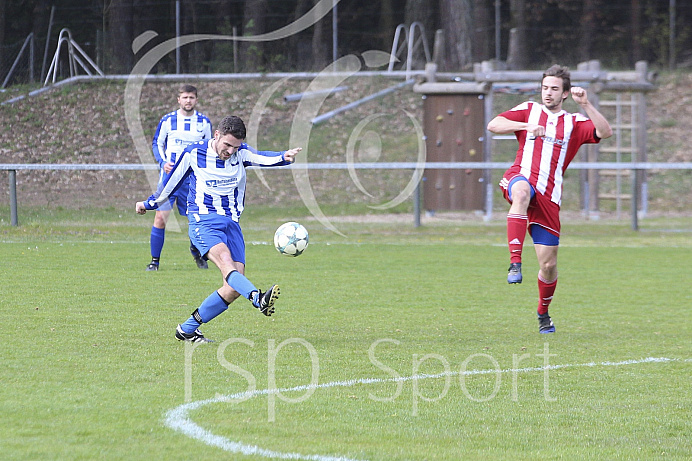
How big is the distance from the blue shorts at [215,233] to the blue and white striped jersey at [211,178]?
4cm

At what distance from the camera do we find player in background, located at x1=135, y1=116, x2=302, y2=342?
6.71 metres

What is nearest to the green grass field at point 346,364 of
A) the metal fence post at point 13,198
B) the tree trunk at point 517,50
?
the metal fence post at point 13,198

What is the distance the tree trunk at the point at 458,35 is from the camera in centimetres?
2655

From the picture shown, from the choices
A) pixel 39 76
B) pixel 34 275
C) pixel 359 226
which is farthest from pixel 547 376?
pixel 39 76

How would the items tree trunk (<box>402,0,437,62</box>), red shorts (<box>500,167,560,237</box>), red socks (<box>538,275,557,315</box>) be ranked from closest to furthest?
red shorts (<box>500,167,560,237</box>)
red socks (<box>538,275,557,315</box>)
tree trunk (<box>402,0,437,62</box>)

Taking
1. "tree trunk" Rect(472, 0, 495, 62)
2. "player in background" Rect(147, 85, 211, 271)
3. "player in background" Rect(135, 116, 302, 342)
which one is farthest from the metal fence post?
"tree trunk" Rect(472, 0, 495, 62)

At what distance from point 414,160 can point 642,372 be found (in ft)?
52.7

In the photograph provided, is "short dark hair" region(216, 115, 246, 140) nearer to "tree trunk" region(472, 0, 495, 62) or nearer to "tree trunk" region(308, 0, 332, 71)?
"tree trunk" region(308, 0, 332, 71)

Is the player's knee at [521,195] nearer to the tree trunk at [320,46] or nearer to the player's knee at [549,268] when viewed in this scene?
the player's knee at [549,268]

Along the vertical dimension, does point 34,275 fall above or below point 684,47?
below

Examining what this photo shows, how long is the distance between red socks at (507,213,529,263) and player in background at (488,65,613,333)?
0.01m

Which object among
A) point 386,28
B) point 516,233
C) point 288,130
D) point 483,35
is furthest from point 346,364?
point 386,28

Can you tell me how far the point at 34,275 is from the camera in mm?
10211

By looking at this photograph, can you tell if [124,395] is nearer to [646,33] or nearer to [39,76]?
[39,76]
